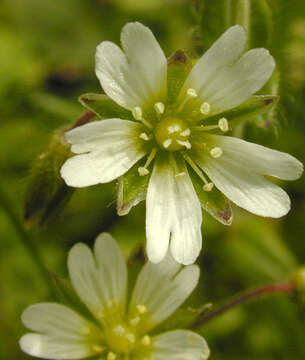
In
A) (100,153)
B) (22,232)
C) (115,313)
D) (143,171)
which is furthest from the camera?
(22,232)

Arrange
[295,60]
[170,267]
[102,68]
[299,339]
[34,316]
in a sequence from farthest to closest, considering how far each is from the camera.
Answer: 1. [295,60]
2. [299,339]
3. [170,267]
4. [34,316]
5. [102,68]

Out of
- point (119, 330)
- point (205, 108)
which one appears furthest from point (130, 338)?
point (205, 108)

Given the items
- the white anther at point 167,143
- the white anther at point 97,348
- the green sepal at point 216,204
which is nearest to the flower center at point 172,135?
the white anther at point 167,143

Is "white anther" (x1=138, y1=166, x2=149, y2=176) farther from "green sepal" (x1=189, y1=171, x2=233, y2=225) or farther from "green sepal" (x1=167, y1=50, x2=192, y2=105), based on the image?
"green sepal" (x1=167, y1=50, x2=192, y2=105)

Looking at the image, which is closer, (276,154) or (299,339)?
(276,154)

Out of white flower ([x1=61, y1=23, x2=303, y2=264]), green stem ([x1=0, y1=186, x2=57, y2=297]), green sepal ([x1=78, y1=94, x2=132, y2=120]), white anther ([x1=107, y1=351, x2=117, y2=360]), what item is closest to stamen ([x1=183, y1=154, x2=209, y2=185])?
white flower ([x1=61, y1=23, x2=303, y2=264])

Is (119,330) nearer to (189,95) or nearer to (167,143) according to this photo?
(167,143)

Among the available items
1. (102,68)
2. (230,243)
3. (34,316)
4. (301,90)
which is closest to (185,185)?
(102,68)

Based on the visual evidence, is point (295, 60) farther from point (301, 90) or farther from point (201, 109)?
point (201, 109)
